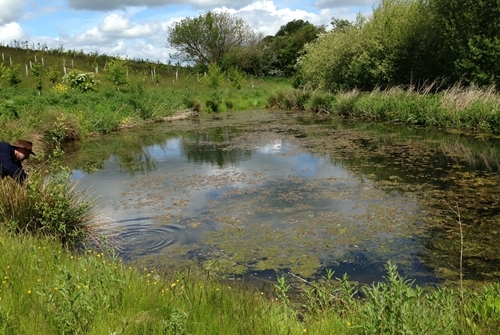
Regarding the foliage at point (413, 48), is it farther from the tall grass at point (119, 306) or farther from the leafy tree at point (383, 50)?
the tall grass at point (119, 306)

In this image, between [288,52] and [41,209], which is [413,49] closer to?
[41,209]

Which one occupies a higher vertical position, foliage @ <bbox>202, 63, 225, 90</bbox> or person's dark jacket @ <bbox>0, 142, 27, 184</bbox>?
foliage @ <bbox>202, 63, 225, 90</bbox>

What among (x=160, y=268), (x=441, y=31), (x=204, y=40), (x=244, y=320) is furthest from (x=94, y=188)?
(x=204, y=40)

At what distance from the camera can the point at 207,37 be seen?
52562mm

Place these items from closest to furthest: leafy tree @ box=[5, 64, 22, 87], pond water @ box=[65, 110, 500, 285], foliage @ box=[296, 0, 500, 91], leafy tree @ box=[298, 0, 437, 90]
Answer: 1. pond water @ box=[65, 110, 500, 285]
2. foliage @ box=[296, 0, 500, 91]
3. leafy tree @ box=[298, 0, 437, 90]
4. leafy tree @ box=[5, 64, 22, 87]

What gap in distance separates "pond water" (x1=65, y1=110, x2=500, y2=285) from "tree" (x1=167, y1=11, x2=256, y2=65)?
39.9 m

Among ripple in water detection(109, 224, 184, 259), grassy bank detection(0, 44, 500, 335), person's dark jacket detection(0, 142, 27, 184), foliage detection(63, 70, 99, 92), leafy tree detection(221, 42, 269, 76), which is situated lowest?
ripple in water detection(109, 224, 184, 259)

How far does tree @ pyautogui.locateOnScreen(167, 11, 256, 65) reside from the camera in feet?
172

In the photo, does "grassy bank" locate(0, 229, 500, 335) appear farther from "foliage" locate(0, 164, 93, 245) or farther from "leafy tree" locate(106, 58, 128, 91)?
"leafy tree" locate(106, 58, 128, 91)

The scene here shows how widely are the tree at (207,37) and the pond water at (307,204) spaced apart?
131 feet

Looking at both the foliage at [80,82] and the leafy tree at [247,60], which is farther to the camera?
the leafy tree at [247,60]

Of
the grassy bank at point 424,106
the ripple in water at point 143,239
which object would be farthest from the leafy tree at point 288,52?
A: the ripple in water at point 143,239

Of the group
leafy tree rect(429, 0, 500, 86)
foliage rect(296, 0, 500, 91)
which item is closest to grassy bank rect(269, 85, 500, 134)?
leafy tree rect(429, 0, 500, 86)

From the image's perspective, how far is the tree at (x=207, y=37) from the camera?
5241 centimetres
